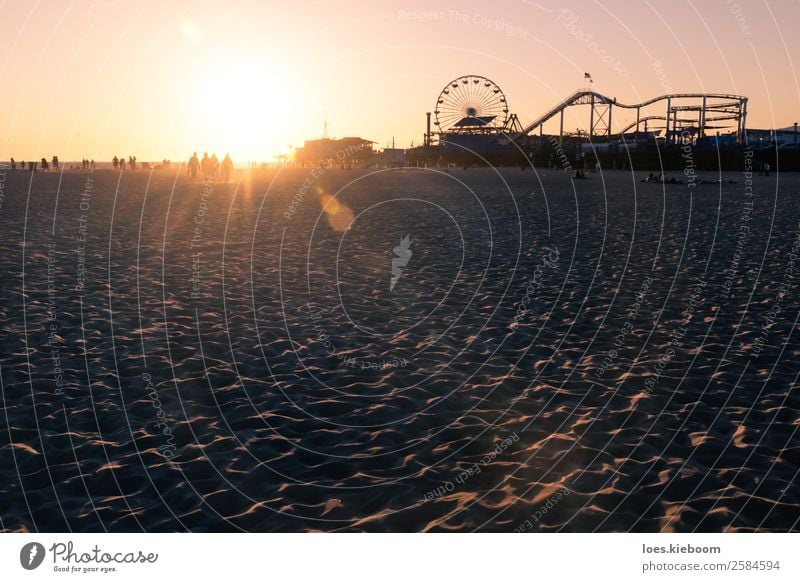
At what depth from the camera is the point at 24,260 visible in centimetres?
2067

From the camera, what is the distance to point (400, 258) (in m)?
23.0

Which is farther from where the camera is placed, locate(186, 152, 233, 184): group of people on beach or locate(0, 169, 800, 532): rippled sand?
locate(186, 152, 233, 184): group of people on beach

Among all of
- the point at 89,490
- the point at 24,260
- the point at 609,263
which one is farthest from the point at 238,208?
the point at 89,490

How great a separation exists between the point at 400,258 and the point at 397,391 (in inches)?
504

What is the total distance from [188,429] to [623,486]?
17.7 feet

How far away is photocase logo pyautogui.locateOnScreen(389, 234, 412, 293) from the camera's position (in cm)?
1928

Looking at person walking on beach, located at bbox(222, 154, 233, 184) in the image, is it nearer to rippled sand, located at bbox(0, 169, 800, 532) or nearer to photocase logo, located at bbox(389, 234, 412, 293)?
photocase logo, located at bbox(389, 234, 412, 293)
